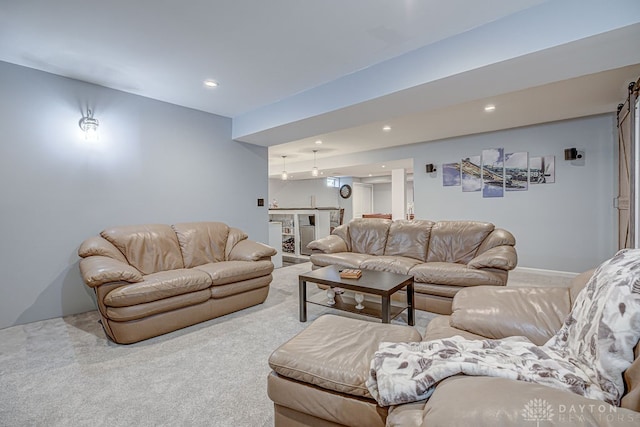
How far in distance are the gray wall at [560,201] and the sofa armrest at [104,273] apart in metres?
5.25

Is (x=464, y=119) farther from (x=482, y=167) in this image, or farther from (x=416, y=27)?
(x=416, y=27)

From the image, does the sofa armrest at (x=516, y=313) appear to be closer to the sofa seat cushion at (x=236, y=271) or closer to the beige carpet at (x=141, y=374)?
the beige carpet at (x=141, y=374)

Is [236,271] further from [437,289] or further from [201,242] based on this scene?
[437,289]

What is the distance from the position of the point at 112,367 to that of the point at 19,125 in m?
2.52

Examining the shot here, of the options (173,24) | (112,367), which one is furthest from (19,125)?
(112,367)

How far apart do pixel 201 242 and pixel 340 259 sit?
5.56ft

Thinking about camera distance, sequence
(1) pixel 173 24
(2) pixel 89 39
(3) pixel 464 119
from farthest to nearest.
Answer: (3) pixel 464 119 < (2) pixel 89 39 < (1) pixel 173 24

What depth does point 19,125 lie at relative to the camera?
2.88 meters

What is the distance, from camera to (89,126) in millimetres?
3219

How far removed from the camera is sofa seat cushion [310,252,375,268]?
11.7 ft

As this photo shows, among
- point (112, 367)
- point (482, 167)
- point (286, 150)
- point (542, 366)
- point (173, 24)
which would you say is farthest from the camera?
point (286, 150)

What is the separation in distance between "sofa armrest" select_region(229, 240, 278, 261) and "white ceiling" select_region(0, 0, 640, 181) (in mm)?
1589

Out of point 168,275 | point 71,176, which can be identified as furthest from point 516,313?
point 71,176

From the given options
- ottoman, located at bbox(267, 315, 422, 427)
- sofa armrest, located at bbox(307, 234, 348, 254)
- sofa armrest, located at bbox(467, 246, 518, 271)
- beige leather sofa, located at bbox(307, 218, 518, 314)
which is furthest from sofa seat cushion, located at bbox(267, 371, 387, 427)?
sofa armrest, located at bbox(307, 234, 348, 254)
